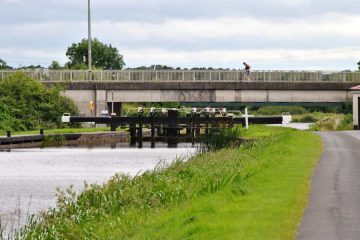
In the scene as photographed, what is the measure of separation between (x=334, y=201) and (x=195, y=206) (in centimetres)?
344

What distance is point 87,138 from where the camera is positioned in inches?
3024

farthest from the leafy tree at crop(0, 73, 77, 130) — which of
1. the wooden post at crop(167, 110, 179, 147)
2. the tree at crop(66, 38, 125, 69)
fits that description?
the tree at crop(66, 38, 125, 69)

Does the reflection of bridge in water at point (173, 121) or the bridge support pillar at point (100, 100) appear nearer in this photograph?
the reflection of bridge in water at point (173, 121)

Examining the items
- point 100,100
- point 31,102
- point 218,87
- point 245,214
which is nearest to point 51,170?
point 245,214

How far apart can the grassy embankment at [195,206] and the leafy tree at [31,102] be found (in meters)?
55.0

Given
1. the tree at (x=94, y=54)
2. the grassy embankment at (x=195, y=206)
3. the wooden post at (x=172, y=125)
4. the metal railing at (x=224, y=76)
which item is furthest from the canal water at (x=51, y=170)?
the tree at (x=94, y=54)

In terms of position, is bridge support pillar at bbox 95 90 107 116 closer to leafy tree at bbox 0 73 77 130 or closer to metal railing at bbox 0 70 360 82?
metal railing at bbox 0 70 360 82

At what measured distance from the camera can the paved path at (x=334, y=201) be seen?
17.0m

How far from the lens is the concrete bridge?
295 ft

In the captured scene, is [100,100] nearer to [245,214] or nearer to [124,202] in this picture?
[124,202]

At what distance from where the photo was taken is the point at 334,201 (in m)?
21.5

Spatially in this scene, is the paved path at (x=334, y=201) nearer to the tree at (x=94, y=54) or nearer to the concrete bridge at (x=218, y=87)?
the concrete bridge at (x=218, y=87)

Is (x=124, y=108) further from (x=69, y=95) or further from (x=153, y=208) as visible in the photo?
(x=153, y=208)

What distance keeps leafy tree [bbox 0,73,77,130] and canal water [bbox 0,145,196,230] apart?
63.7 ft
